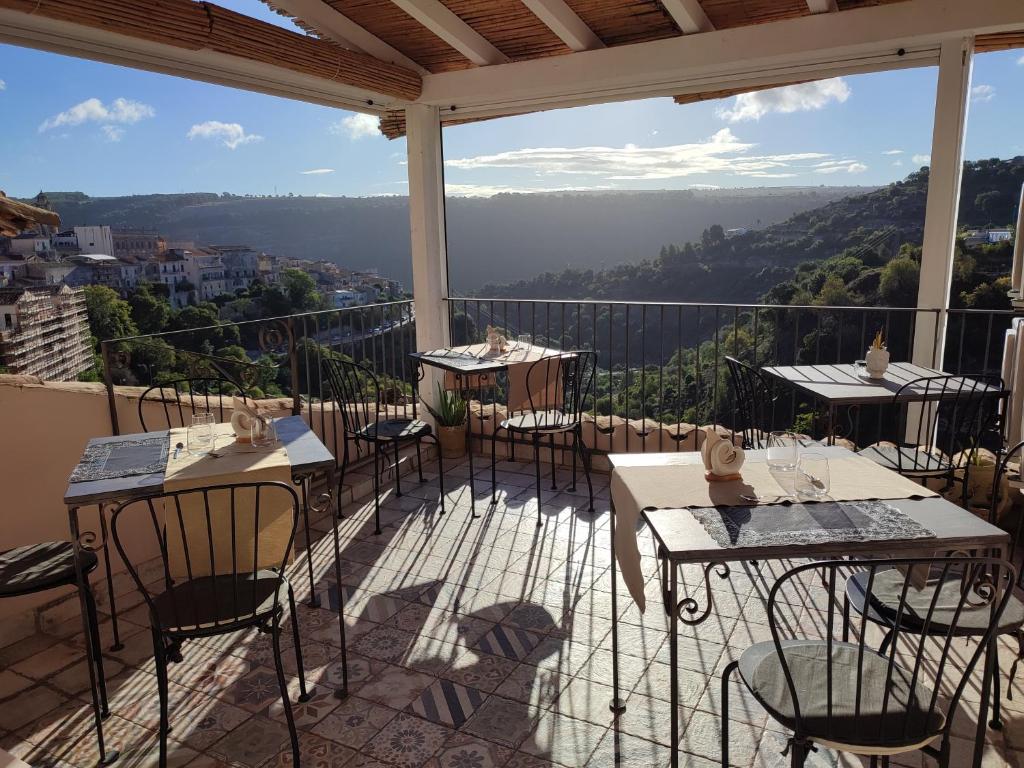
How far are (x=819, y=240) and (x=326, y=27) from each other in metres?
7.41

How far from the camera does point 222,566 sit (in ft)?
7.93

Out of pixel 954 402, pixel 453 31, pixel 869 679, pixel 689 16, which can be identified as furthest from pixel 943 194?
pixel 869 679

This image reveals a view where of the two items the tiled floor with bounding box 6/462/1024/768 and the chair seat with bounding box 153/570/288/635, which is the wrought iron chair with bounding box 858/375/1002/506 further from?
the chair seat with bounding box 153/570/288/635

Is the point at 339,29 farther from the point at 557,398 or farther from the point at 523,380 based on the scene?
the point at 557,398

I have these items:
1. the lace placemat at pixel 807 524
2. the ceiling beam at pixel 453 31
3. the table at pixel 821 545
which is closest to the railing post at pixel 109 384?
the ceiling beam at pixel 453 31

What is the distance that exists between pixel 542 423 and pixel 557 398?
406 mm

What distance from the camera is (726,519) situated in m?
1.90

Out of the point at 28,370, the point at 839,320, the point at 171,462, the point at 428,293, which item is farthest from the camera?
the point at 428,293

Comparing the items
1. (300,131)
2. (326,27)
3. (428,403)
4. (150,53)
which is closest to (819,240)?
(428,403)

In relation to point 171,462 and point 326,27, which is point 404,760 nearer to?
point 171,462

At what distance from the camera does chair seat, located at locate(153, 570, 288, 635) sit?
6.79 ft

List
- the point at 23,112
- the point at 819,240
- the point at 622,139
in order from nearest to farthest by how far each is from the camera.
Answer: the point at 819,240 → the point at 23,112 → the point at 622,139

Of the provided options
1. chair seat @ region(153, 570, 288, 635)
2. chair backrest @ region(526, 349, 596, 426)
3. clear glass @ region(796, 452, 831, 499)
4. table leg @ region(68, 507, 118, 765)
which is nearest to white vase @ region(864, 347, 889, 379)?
chair backrest @ region(526, 349, 596, 426)

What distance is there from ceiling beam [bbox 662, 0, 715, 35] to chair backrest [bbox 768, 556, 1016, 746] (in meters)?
3.30
